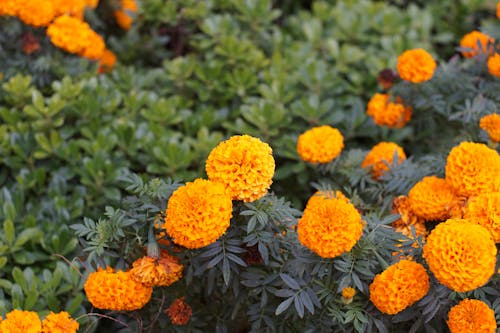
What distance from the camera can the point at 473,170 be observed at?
2062mm

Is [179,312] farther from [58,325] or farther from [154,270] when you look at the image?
[58,325]

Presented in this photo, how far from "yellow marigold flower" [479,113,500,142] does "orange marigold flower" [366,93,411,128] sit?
445mm

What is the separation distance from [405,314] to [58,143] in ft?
5.91

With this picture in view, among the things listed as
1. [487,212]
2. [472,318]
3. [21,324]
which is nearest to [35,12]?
[21,324]

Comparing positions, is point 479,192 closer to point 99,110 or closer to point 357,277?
point 357,277

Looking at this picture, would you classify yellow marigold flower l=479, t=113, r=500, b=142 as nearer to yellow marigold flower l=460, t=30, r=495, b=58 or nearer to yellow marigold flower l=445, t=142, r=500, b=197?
yellow marigold flower l=445, t=142, r=500, b=197

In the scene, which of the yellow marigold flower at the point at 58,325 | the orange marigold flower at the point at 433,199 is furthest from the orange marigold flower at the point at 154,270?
the orange marigold flower at the point at 433,199

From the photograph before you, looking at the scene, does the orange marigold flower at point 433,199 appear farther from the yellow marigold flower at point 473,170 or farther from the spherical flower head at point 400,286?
the spherical flower head at point 400,286

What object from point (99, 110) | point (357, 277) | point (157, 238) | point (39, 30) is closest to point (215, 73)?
point (99, 110)

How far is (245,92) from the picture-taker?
11.1 ft

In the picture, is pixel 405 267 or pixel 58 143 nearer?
pixel 405 267

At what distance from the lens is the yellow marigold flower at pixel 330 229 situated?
177 cm

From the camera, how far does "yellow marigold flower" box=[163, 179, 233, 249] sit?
1763 millimetres

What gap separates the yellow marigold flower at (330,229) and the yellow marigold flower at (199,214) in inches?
9.0
